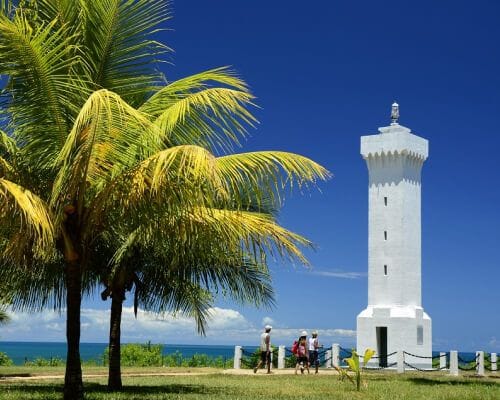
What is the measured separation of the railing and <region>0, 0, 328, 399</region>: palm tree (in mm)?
19133

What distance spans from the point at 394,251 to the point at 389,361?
17.6ft

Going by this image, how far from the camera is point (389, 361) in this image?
126 ft

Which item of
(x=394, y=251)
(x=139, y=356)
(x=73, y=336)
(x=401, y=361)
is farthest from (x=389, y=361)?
(x=73, y=336)

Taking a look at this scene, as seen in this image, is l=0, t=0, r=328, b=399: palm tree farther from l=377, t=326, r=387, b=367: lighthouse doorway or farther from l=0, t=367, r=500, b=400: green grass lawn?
l=377, t=326, r=387, b=367: lighthouse doorway

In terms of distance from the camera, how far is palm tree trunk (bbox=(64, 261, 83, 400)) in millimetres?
13555

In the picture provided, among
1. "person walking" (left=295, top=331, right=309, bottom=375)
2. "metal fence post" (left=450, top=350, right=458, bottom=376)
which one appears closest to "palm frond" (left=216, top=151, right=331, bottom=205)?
"person walking" (left=295, top=331, right=309, bottom=375)

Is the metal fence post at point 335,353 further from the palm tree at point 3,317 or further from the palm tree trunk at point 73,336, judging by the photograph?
the palm tree trunk at point 73,336

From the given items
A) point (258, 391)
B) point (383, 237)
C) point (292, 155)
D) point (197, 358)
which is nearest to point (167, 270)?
point (258, 391)

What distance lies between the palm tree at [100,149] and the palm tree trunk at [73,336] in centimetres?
2

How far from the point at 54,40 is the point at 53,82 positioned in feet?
3.28

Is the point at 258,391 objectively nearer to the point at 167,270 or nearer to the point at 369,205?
the point at 167,270

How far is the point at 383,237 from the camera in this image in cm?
4047

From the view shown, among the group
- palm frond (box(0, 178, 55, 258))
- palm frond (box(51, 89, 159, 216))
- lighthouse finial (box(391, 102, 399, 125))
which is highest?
lighthouse finial (box(391, 102, 399, 125))

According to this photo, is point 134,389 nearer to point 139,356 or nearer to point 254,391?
point 254,391
